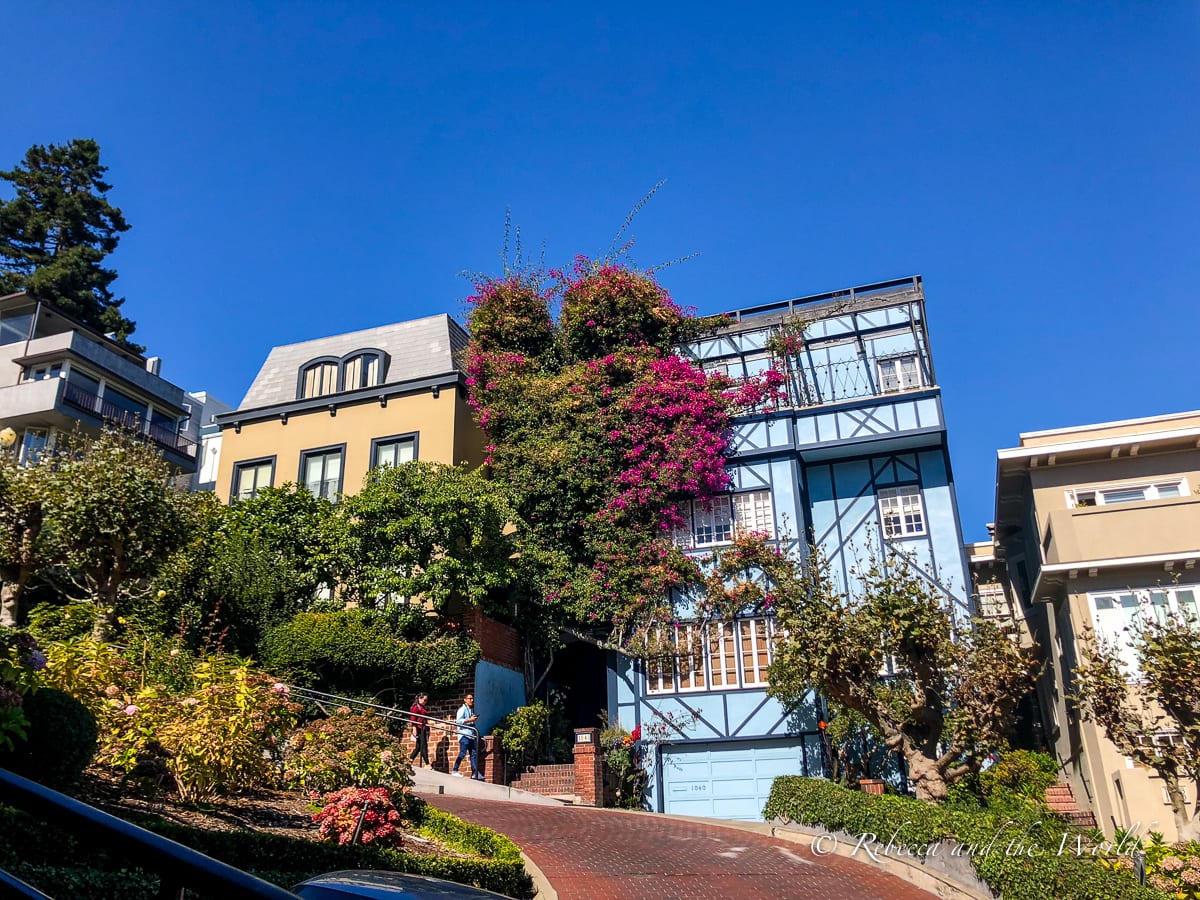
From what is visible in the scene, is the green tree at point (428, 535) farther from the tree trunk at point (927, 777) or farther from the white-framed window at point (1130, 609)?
the white-framed window at point (1130, 609)

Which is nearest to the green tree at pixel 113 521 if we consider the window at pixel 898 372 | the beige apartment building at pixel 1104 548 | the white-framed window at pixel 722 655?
the white-framed window at pixel 722 655

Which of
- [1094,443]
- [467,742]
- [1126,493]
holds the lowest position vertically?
[467,742]

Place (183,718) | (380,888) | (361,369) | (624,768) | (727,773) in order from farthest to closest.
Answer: (361,369) → (727,773) → (624,768) → (183,718) → (380,888)

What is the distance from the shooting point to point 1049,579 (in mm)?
19875

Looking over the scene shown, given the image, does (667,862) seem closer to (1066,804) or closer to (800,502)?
(1066,804)

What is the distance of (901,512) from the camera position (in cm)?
2488

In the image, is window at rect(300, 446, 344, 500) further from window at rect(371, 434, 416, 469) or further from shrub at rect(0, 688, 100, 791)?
shrub at rect(0, 688, 100, 791)

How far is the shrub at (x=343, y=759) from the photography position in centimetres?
1279

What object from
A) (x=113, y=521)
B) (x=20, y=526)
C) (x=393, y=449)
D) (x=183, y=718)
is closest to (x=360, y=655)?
(x=113, y=521)

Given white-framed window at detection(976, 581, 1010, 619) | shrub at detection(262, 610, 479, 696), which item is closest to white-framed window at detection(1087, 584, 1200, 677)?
white-framed window at detection(976, 581, 1010, 619)

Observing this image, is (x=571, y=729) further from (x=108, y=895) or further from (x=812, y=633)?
(x=108, y=895)

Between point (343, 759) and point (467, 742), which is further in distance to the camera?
point (467, 742)

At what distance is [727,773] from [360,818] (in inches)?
541

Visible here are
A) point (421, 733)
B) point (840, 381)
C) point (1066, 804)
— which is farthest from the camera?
point (840, 381)
